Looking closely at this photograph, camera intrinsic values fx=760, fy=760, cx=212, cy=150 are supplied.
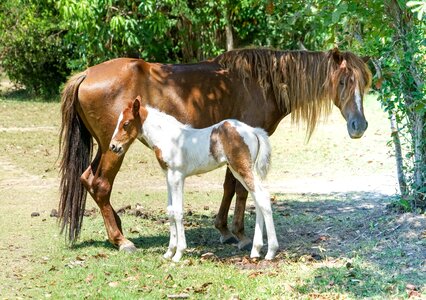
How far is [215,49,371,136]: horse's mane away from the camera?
7035 millimetres

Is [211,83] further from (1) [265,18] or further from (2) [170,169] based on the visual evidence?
(1) [265,18]

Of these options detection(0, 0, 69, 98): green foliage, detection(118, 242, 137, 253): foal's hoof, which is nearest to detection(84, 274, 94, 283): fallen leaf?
detection(118, 242, 137, 253): foal's hoof

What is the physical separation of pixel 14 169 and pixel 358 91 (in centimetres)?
690

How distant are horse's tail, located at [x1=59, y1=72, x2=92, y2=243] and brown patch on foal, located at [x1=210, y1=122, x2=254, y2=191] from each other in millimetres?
1685

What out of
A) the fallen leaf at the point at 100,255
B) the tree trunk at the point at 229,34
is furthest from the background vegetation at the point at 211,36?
the fallen leaf at the point at 100,255

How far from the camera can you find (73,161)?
7488mm

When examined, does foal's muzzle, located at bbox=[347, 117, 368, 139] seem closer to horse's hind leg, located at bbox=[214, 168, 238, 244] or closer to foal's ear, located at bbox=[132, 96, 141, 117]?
horse's hind leg, located at bbox=[214, 168, 238, 244]

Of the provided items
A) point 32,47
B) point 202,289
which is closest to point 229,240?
point 202,289

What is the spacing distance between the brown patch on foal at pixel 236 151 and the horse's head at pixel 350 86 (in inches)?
38.9

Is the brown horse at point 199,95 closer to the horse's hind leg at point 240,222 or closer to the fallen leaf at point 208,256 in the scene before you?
the horse's hind leg at point 240,222

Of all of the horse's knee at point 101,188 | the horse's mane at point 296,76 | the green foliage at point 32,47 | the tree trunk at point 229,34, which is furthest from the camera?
the green foliage at point 32,47

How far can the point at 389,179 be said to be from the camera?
35.4ft

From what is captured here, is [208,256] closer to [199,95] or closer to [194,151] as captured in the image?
[194,151]

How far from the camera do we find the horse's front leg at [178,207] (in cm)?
659
